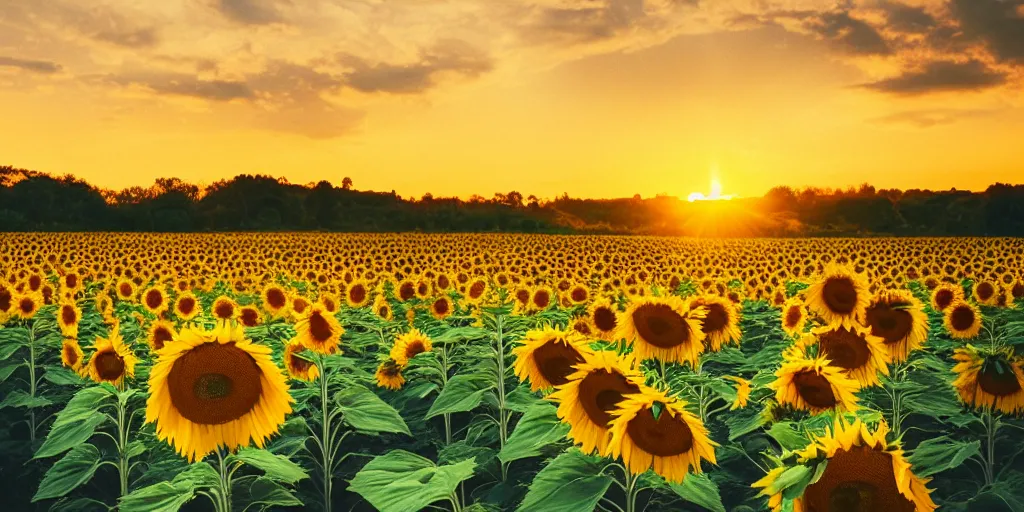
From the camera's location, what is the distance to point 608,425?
321 centimetres

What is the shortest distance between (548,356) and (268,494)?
1787 mm

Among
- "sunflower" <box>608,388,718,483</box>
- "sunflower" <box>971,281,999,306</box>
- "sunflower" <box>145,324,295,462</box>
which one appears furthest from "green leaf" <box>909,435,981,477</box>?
"sunflower" <box>971,281,999,306</box>

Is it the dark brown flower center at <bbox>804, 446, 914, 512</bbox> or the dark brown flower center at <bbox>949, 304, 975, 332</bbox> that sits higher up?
the dark brown flower center at <bbox>804, 446, 914, 512</bbox>

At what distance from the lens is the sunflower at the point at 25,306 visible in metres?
9.87

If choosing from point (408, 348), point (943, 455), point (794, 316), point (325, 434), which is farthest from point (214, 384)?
point (794, 316)

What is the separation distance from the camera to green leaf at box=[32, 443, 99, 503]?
508cm

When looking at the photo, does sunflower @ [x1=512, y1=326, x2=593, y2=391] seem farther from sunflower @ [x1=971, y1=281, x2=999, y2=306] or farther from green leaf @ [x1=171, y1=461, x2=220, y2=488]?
sunflower @ [x1=971, y1=281, x2=999, y2=306]

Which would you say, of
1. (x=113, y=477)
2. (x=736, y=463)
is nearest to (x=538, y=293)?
(x=736, y=463)

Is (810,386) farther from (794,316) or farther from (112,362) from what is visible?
(112,362)

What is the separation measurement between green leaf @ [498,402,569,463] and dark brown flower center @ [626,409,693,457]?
0.41 metres

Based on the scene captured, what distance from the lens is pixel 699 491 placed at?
3211mm

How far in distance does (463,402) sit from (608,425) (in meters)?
2.17

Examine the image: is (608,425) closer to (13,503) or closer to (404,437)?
(404,437)

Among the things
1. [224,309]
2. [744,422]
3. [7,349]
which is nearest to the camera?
[744,422]
